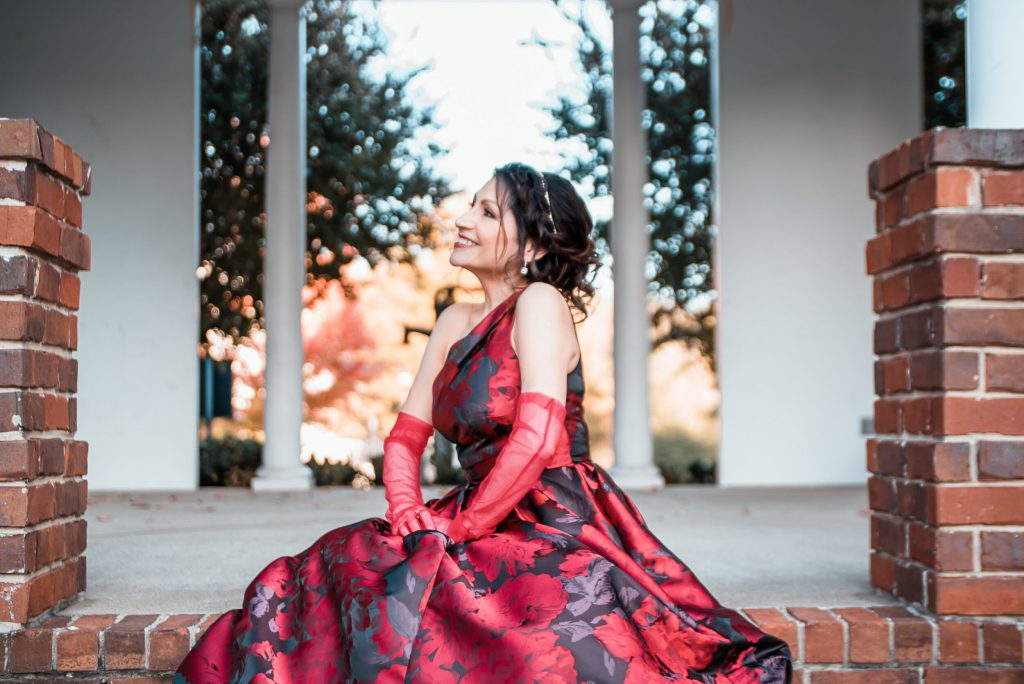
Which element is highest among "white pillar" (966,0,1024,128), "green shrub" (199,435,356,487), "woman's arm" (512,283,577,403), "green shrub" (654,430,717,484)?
"white pillar" (966,0,1024,128)

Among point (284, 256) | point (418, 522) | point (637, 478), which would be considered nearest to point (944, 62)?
point (637, 478)

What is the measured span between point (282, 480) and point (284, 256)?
1.58 m

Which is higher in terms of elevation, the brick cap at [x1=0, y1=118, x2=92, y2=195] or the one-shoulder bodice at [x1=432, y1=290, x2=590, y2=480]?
the brick cap at [x1=0, y1=118, x2=92, y2=195]

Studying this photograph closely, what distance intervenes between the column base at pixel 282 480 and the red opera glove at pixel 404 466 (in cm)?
491

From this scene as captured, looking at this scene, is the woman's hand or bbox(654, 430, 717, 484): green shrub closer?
the woman's hand

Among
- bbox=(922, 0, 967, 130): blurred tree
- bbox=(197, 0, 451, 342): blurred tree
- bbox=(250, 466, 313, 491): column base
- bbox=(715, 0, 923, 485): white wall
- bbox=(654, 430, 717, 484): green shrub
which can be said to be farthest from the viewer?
bbox=(654, 430, 717, 484): green shrub

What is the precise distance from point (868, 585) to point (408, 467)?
1.35 metres

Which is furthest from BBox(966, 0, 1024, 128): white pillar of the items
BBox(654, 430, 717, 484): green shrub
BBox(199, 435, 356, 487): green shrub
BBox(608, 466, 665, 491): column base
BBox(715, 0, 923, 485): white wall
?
BBox(654, 430, 717, 484): green shrub

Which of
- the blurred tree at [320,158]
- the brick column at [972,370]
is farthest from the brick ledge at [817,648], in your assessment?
the blurred tree at [320,158]

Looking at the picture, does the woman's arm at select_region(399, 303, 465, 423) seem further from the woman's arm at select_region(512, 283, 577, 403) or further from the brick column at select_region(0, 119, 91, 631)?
the brick column at select_region(0, 119, 91, 631)

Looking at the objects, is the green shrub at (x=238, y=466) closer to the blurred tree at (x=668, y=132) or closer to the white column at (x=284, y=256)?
the white column at (x=284, y=256)

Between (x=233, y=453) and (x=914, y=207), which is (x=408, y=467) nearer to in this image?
(x=914, y=207)

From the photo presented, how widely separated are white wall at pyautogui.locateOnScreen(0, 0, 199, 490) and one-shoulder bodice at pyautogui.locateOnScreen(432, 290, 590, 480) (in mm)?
5766

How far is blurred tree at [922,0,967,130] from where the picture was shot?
9258 millimetres
